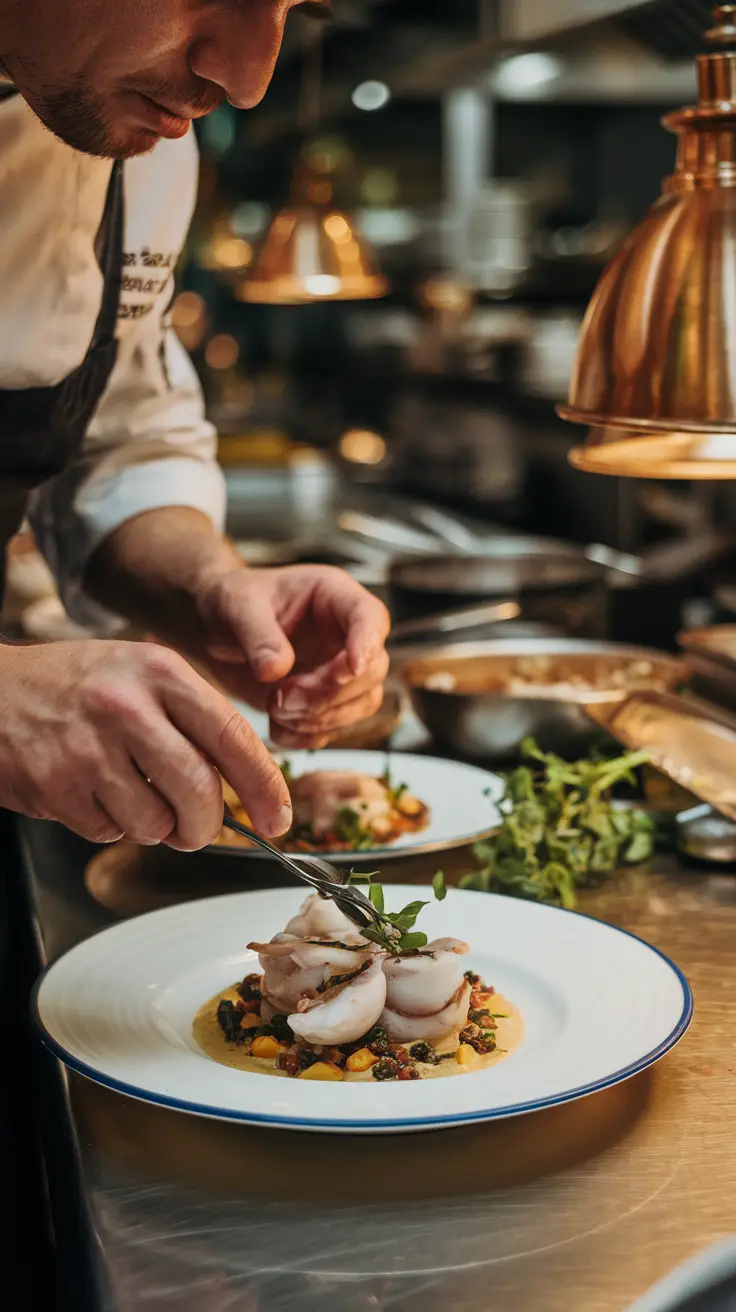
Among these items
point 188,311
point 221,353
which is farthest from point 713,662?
point 221,353

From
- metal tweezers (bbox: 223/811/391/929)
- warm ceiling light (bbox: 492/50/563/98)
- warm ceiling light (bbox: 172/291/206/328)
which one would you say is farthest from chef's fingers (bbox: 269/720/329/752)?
warm ceiling light (bbox: 172/291/206/328)

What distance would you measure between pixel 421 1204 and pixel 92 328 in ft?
4.18

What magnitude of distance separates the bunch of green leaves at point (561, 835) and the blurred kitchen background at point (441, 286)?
91 centimetres

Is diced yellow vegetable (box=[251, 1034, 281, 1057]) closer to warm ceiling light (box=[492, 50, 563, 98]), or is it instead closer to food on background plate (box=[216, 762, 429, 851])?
food on background plate (box=[216, 762, 429, 851])

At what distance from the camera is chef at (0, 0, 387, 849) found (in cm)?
107

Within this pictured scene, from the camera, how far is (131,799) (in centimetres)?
107

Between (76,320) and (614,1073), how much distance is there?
48.1 inches

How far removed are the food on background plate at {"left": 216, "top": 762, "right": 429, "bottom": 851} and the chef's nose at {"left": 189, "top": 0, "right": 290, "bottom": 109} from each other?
69 cm

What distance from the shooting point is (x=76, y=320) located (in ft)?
6.17

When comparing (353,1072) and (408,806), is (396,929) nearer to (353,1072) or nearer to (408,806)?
(353,1072)

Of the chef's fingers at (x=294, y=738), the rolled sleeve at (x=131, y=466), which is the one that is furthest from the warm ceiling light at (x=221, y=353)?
the chef's fingers at (x=294, y=738)

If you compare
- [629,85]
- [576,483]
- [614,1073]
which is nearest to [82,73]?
[614,1073]

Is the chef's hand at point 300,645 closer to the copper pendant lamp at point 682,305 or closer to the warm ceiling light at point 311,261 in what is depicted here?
the copper pendant lamp at point 682,305

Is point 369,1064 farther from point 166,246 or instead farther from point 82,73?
point 166,246
